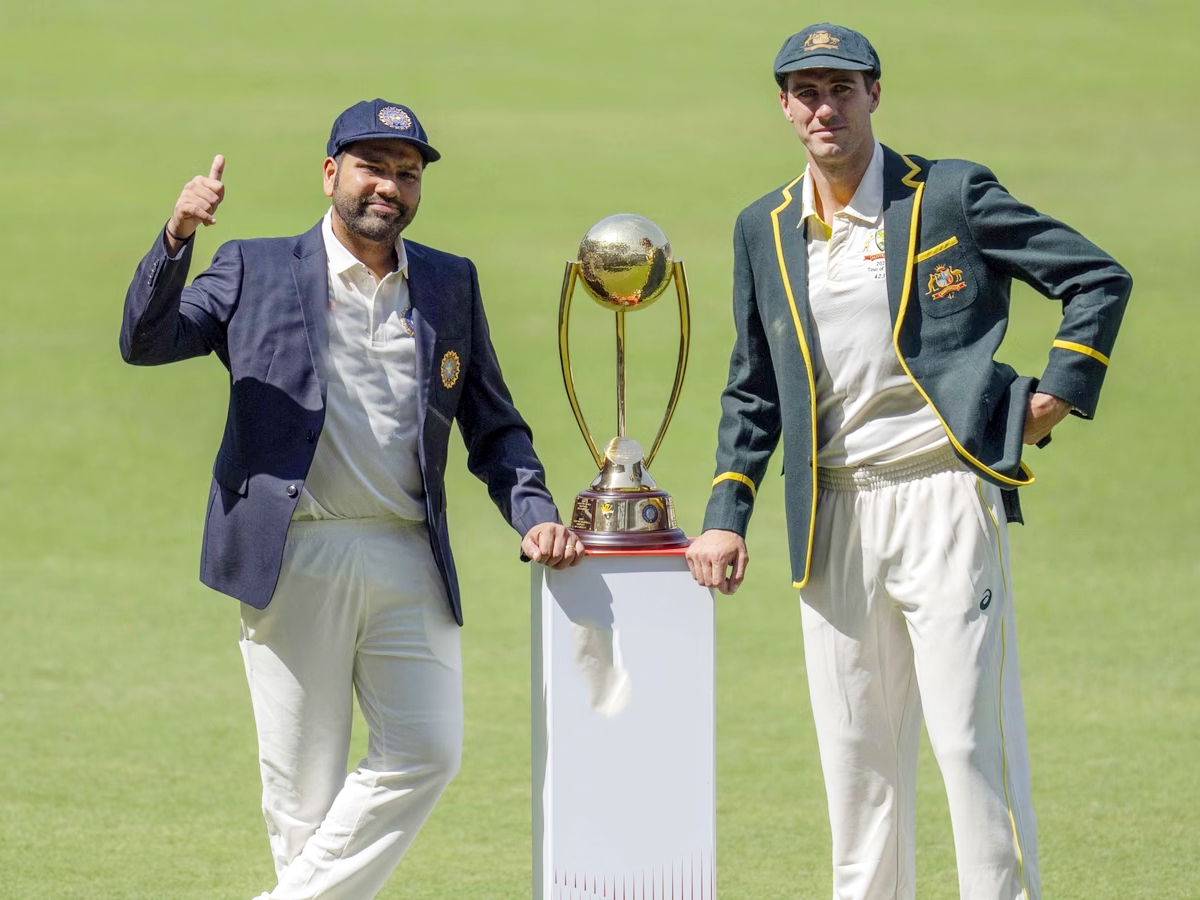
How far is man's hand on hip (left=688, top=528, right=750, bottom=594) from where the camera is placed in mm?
3236

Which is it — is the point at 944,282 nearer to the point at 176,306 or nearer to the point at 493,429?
the point at 493,429

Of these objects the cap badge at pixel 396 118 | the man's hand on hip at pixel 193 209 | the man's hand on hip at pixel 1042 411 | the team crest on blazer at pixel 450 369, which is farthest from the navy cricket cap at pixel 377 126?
the man's hand on hip at pixel 1042 411

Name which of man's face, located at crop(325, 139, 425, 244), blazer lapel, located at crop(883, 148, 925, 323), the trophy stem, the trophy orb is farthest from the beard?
blazer lapel, located at crop(883, 148, 925, 323)

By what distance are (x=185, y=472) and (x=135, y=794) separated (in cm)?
458

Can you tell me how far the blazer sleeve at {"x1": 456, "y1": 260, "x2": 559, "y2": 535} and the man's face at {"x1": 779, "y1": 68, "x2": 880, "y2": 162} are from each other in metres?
0.72

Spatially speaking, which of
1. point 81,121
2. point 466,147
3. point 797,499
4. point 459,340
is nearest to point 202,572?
point 459,340

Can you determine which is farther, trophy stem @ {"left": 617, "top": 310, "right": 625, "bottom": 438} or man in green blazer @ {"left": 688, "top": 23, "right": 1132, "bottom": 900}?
trophy stem @ {"left": 617, "top": 310, "right": 625, "bottom": 438}

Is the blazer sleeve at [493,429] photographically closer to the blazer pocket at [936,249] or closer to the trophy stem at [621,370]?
the trophy stem at [621,370]

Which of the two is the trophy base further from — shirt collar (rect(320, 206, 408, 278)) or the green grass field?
the green grass field

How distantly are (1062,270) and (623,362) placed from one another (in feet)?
2.62

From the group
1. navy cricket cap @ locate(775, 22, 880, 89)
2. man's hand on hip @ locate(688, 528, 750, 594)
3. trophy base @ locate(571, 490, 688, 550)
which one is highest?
navy cricket cap @ locate(775, 22, 880, 89)

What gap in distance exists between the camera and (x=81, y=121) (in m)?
15.8

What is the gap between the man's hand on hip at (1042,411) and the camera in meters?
3.09

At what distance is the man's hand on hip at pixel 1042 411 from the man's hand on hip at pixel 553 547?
2.66 feet
